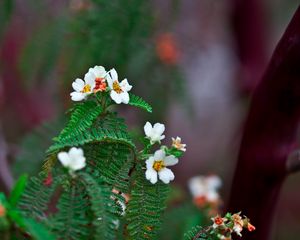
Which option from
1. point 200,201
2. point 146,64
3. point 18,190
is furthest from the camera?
point 146,64

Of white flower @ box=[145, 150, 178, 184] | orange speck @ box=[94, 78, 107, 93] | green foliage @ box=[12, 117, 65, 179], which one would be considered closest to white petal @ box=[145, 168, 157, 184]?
white flower @ box=[145, 150, 178, 184]

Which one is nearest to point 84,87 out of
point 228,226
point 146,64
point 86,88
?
point 86,88

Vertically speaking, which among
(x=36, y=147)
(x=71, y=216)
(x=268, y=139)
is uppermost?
(x=36, y=147)

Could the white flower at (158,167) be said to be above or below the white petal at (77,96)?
below

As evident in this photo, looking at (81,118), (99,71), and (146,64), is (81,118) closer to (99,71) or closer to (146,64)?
(99,71)

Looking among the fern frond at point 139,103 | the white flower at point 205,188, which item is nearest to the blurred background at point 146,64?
the white flower at point 205,188

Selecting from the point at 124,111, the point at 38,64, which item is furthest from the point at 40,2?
the point at 124,111

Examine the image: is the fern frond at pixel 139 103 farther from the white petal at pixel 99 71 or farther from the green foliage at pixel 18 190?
the green foliage at pixel 18 190

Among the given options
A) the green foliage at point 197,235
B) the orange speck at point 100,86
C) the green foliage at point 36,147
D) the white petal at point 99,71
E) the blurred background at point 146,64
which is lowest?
the green foliage at point 197,235
